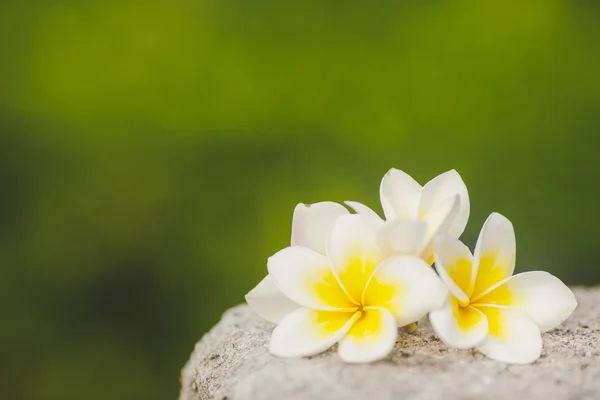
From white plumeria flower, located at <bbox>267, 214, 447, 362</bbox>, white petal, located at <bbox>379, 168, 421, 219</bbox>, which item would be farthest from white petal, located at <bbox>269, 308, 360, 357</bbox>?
white petal, located at <bbox>379, 168, 421, 219</bbox>

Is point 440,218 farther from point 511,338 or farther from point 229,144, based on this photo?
point 229,144

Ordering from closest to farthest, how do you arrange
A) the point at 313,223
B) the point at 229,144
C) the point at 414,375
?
1. the point at 414,375
2. the point at 313,223
3. the point at 229,144

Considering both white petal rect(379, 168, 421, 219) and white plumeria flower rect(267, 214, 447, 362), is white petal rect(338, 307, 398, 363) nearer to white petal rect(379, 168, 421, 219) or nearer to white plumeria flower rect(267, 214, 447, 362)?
white plumeria flower rect(267, 214, 447, 362)

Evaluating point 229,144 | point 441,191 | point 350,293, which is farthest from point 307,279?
point 229,144

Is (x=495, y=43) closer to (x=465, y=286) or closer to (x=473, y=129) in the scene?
(x=473, y=129)

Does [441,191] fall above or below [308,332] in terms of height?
above

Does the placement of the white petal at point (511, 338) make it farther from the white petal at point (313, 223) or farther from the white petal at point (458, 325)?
the white petal at point (313, 223)
